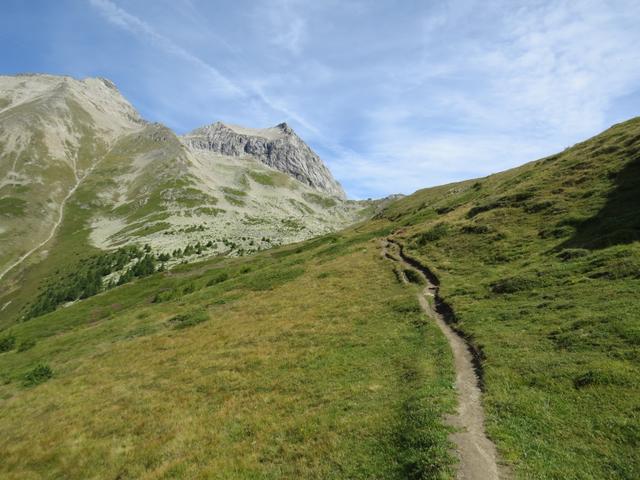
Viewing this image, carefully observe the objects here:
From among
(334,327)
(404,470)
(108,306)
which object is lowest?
(404,470)

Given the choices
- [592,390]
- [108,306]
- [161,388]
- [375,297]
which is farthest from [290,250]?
[592,390]

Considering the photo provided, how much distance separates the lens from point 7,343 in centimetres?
5938

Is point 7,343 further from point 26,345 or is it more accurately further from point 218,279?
point 218,279

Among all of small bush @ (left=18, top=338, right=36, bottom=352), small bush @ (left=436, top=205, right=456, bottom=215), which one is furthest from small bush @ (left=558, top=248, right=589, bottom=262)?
small bush @ (left=18, top=338, right=36, bottom=352)

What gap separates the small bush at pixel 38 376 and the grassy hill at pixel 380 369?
25 cm

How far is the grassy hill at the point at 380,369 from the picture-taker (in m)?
14.9

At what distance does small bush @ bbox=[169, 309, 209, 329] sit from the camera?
46.5 meters

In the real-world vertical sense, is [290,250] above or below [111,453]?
above

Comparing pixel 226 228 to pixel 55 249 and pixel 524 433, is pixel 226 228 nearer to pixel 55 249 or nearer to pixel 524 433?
pixel 55 249

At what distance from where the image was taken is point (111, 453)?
19891 mm

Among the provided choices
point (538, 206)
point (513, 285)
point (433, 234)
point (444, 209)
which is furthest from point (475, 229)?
point (444, 209)

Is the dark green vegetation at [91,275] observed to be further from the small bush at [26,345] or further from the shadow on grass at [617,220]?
the shadow on grass at [617,220]

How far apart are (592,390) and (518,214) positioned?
120 feet

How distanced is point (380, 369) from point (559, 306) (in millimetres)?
12954
